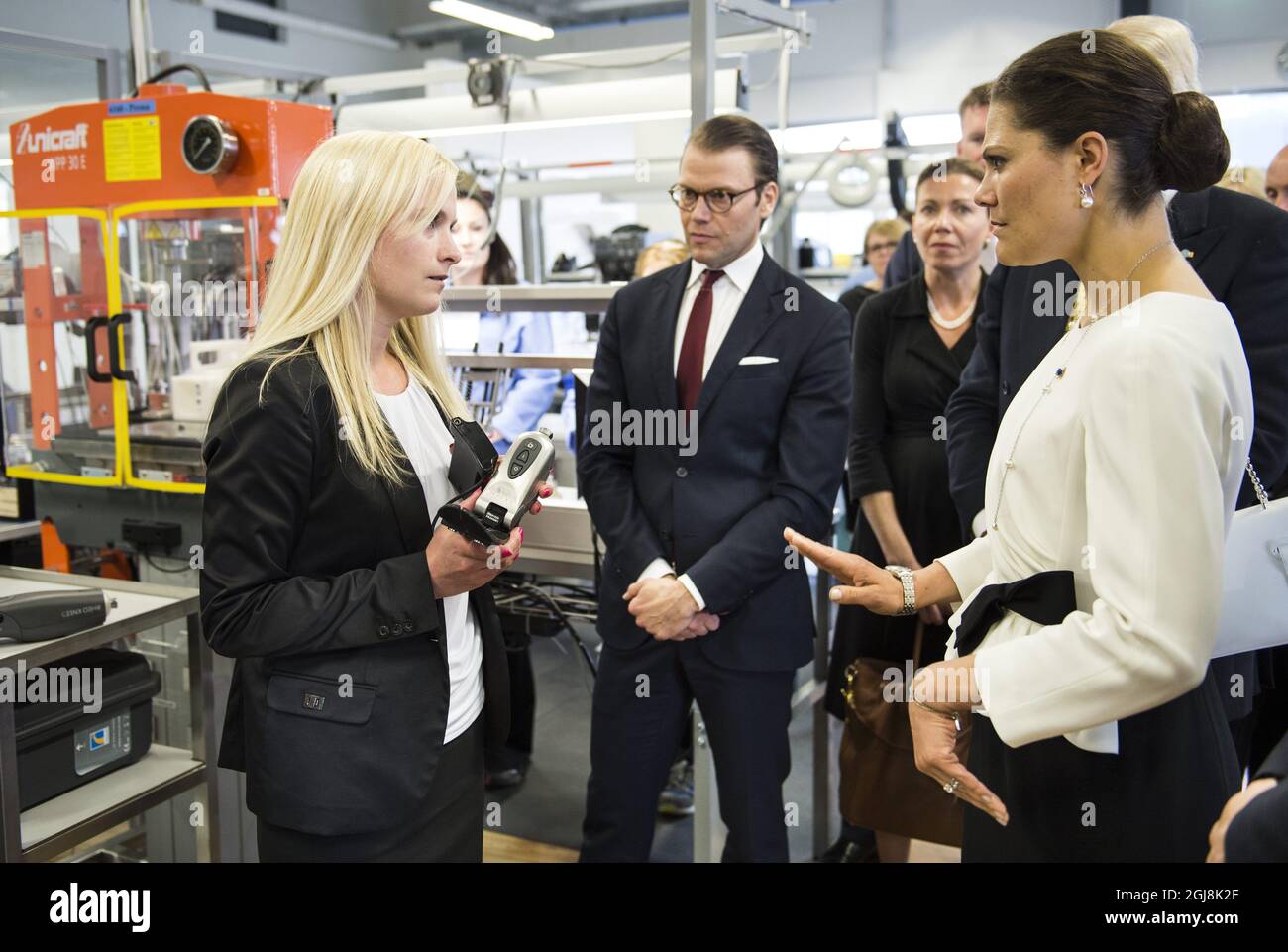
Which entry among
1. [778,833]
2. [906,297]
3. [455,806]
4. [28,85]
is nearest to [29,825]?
[455,806]

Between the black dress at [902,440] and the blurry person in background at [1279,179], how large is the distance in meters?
0.84

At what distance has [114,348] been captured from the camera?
116 inches

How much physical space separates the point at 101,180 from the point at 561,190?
8.80ft

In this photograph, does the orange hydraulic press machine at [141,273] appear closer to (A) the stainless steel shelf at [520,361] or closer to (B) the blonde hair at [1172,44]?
(A) the stainless steel shelf at [520,361]

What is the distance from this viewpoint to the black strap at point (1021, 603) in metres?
1.12

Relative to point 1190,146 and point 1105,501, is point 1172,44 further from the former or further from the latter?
point 1105,501

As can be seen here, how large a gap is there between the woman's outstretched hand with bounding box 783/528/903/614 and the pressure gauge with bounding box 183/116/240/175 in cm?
206

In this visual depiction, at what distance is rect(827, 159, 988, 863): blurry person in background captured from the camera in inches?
96.3

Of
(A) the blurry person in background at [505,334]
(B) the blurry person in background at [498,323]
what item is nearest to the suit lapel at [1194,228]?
(A) the blurry person in background at [505,334]

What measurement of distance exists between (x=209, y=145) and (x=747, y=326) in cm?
157

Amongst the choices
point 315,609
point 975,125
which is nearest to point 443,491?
point 315,609

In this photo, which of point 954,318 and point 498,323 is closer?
point 954,318

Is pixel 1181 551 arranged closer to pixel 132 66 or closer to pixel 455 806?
pixel 455 806

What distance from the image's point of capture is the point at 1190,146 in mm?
1113
